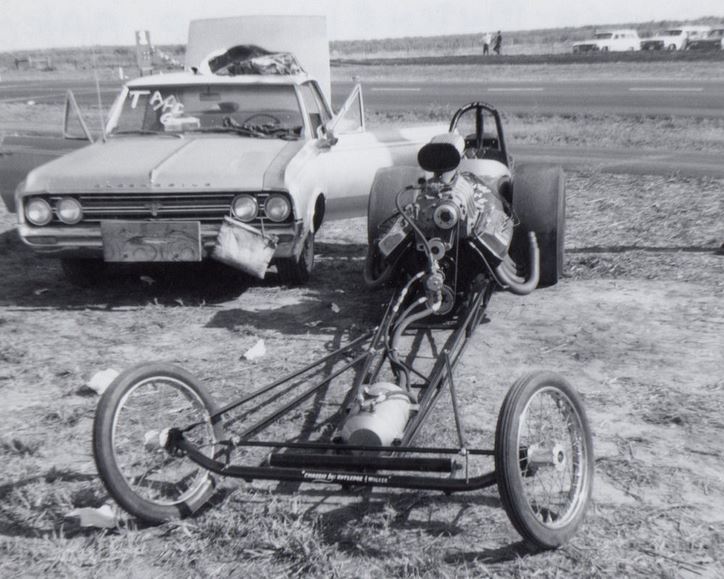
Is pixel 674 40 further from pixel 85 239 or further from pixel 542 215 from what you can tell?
pixel 85 239

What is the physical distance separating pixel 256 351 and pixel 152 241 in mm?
1289

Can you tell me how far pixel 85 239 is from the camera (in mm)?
6098

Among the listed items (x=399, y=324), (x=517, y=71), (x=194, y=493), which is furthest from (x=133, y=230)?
(x=517, y=71)

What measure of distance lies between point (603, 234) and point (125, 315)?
4.16m

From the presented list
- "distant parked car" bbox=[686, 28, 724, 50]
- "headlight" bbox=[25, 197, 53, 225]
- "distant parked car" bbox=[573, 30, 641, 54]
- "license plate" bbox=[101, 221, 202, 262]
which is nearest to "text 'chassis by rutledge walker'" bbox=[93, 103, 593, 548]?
"license plate" bbox=[101, 221, 202, 262]

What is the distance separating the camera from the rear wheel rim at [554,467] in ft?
10.0

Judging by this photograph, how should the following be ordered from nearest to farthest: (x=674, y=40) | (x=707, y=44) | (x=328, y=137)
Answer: (x=328, y=137) → (x=707, y=44) → (x=674, y=40)

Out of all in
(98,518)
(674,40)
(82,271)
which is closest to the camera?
(98,518)

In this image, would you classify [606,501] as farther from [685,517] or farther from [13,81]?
[13,81]

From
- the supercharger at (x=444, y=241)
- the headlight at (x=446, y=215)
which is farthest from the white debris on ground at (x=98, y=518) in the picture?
the headlight at (x=446, y=215)

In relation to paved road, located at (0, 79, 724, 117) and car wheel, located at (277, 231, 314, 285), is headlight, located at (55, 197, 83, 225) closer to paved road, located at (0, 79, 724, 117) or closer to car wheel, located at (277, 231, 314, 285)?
car wheel, located at (277, 231, 314, 285)

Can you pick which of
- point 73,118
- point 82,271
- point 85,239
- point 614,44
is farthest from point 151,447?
point 614,44

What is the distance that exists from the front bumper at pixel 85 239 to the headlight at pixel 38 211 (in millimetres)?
52

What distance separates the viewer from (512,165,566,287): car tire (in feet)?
18.9
